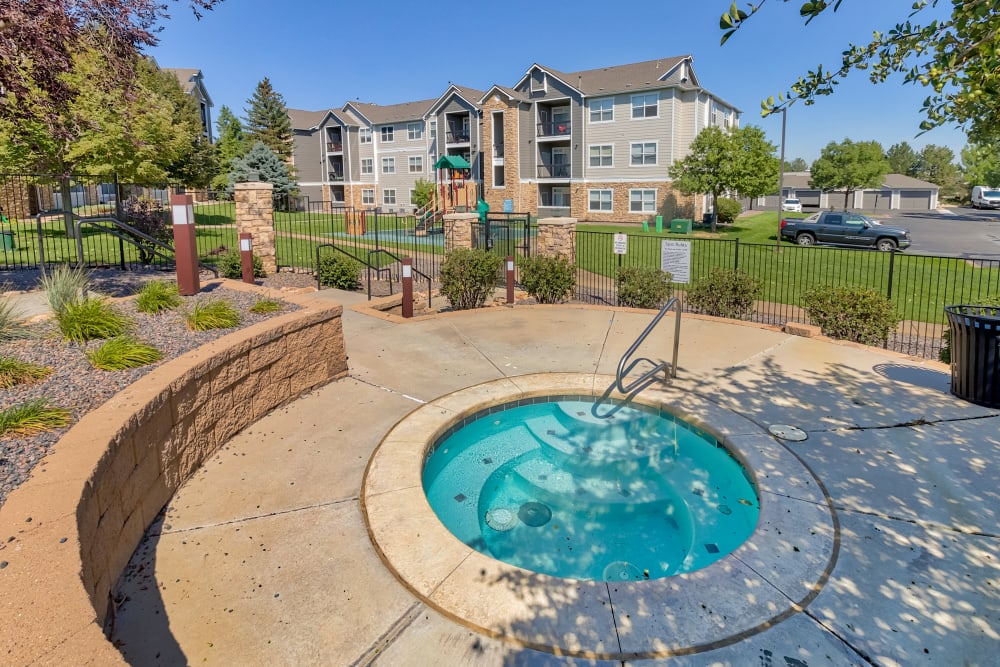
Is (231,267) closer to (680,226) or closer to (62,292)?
(62,292)

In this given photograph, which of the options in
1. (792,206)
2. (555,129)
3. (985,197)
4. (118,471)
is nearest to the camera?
(118,471)

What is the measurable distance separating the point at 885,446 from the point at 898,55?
3491 millimetres

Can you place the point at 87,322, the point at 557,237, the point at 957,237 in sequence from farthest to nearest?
1. the point at 957,237
2. the point at 557,237
3. the point at 87,322

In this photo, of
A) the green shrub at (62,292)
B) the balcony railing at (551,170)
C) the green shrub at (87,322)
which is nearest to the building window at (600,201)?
the balcony railing at (551,170)

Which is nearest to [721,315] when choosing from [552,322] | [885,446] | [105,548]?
[552,322]

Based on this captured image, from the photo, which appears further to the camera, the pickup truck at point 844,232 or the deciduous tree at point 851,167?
the deciduous tree at point 851,167

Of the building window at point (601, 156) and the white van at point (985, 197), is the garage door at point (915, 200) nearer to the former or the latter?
the white van at point (985, 197)

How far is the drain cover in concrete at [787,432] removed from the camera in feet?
18.9

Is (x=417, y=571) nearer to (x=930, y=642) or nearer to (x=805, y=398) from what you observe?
(x=930, y=642)

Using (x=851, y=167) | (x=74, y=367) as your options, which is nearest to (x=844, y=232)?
(x=74, y=367)

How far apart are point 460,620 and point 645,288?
30.9 feet

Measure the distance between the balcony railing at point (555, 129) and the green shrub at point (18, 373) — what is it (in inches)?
1614

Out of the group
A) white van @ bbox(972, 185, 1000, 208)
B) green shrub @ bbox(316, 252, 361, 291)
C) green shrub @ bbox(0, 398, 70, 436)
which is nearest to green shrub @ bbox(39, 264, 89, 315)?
→ green shrub @ bbox(0, 398, 70, 436)

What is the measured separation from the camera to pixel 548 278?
13000 mm
